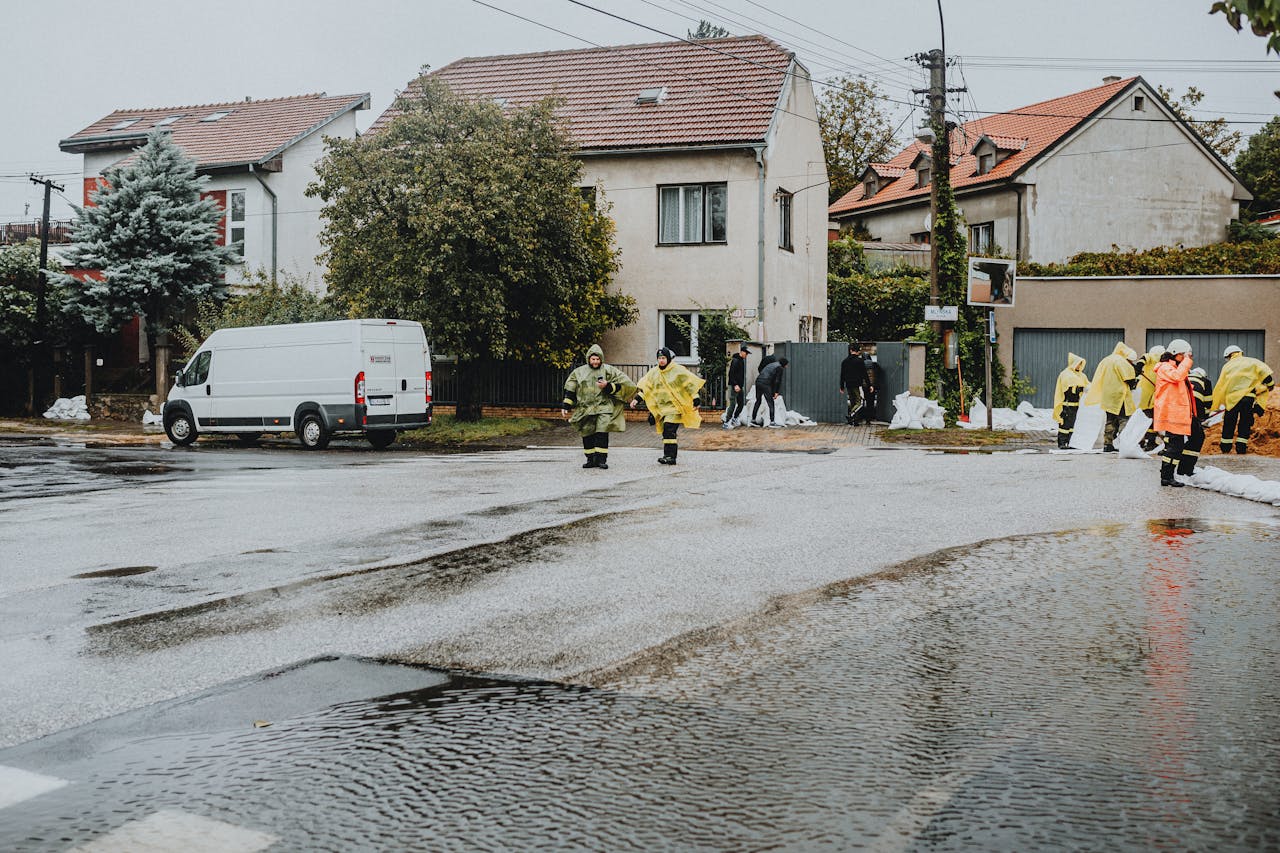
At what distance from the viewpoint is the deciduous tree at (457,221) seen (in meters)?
23.7

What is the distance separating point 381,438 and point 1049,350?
17069mm

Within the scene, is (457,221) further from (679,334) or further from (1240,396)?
(1240,396)

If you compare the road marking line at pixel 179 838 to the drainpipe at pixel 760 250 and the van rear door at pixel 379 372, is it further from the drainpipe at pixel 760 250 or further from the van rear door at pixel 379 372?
the drainpipe at pixel 760 250

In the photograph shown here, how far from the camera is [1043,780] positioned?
13.9ft

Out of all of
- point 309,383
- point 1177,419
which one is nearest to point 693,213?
point 309,383

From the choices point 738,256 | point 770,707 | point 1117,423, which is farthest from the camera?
point 738,256

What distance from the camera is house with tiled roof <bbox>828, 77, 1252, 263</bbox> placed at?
39.1 m

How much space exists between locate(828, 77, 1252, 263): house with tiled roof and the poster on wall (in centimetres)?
1696

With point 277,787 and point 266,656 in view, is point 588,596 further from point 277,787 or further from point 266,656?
point 277,787

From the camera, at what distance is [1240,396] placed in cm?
1916

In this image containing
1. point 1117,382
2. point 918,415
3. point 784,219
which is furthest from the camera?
point 784,219

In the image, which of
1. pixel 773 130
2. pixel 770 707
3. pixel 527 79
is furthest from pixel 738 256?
pixel 770 707

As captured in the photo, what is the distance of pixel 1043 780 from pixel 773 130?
26536mm

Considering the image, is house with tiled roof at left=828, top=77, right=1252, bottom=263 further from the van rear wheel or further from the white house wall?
the van rear wheel
